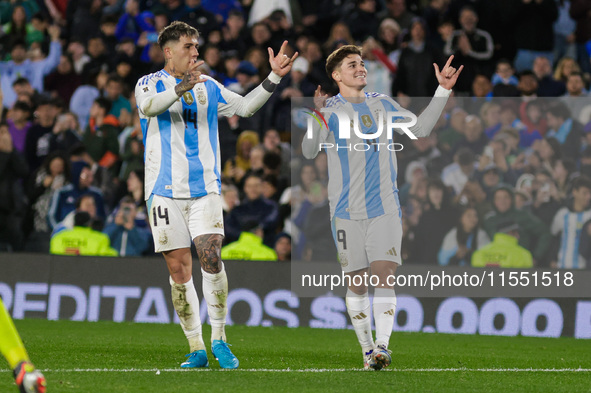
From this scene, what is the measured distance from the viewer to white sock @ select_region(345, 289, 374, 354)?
7.76 meters

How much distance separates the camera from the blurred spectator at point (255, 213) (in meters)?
13.4

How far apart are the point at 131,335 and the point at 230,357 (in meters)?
3.36

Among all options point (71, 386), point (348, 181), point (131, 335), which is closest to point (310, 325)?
point (131, 335)

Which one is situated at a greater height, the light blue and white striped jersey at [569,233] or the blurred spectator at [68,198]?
the blurred spectator at [68,198]

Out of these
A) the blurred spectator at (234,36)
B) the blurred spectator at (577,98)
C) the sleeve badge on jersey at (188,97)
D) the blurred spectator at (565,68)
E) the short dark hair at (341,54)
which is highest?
the blurred spectator at (234,36)

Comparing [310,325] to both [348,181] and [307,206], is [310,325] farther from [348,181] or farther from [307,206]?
[348,181]

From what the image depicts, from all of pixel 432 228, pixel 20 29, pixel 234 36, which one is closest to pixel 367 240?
pixel 432 228

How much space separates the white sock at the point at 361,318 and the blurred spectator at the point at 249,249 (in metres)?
5.24

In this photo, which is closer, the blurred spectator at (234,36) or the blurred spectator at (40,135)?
the blurred spectator at (40,135)

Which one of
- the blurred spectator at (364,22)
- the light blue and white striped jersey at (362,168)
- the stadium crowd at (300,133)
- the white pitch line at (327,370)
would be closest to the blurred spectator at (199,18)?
the stadium crowd at (300,133)

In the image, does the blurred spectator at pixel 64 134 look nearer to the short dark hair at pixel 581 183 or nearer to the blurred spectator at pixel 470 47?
the blurred spectator at pixel 470 47

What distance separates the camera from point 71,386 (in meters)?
6.14

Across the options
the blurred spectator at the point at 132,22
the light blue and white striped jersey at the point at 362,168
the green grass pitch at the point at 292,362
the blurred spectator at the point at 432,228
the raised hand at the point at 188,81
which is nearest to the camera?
the green grass pitch at the point at 292,362

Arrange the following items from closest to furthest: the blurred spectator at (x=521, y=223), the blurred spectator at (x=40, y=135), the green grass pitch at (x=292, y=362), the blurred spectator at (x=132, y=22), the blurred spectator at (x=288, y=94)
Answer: the green grass pitch at (x=292, y=362) < the blurred spectator at (x=521, y=223) < the blurred spectator at (x=288, y=94) < the blurred spectator at (x=40, y=135) < the blurred spectator at (x=132, y=22)
